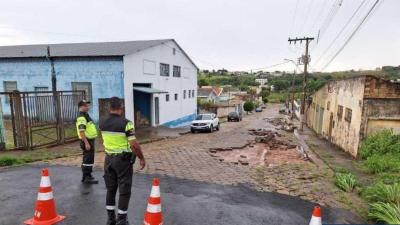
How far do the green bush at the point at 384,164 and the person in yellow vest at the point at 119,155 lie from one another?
8042 mm

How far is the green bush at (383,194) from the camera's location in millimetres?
5973

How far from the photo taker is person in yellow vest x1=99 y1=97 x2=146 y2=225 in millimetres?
4406

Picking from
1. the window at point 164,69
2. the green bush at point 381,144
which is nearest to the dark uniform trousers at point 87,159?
the green bush at point 381,144

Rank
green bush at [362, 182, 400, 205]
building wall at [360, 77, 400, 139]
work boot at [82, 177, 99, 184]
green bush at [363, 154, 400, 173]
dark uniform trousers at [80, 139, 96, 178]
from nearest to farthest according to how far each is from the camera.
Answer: green bush at [362, 182, 400, 205] < dark uniform trousers at [80, 139, 96, 178] < work boot at [82, 177, 99, 184] < green bush at [363, 154, 400, 173] < building wall at [360, 77, 400, 139]

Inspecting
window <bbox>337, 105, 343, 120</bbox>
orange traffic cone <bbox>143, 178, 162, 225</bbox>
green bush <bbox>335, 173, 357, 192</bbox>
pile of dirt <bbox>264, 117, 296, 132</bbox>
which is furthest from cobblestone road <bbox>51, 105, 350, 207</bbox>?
pile of dirt <bbox>264, 117, 296, 132</bbox>

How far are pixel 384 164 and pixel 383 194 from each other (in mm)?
3749

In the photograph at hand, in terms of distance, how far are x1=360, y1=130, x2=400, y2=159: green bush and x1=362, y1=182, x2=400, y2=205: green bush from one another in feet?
16.8

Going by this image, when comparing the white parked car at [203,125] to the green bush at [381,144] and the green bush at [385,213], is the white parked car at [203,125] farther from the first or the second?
the green bush at [385,213]

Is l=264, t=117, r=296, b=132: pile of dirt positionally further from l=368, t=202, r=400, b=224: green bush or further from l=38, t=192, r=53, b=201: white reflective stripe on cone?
l=38, t=192, r=53, b=201: white reflective stripe on cone

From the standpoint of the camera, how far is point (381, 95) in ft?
40.2

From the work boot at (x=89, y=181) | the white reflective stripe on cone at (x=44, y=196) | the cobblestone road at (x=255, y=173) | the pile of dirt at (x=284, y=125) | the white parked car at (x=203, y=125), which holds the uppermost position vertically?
the white reflective stripe on cone at (x=44, y=196)

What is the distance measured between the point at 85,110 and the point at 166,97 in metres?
18.8

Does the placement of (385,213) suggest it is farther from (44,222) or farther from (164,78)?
(164,78)

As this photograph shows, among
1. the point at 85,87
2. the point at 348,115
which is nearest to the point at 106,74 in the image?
the point at 85,87
